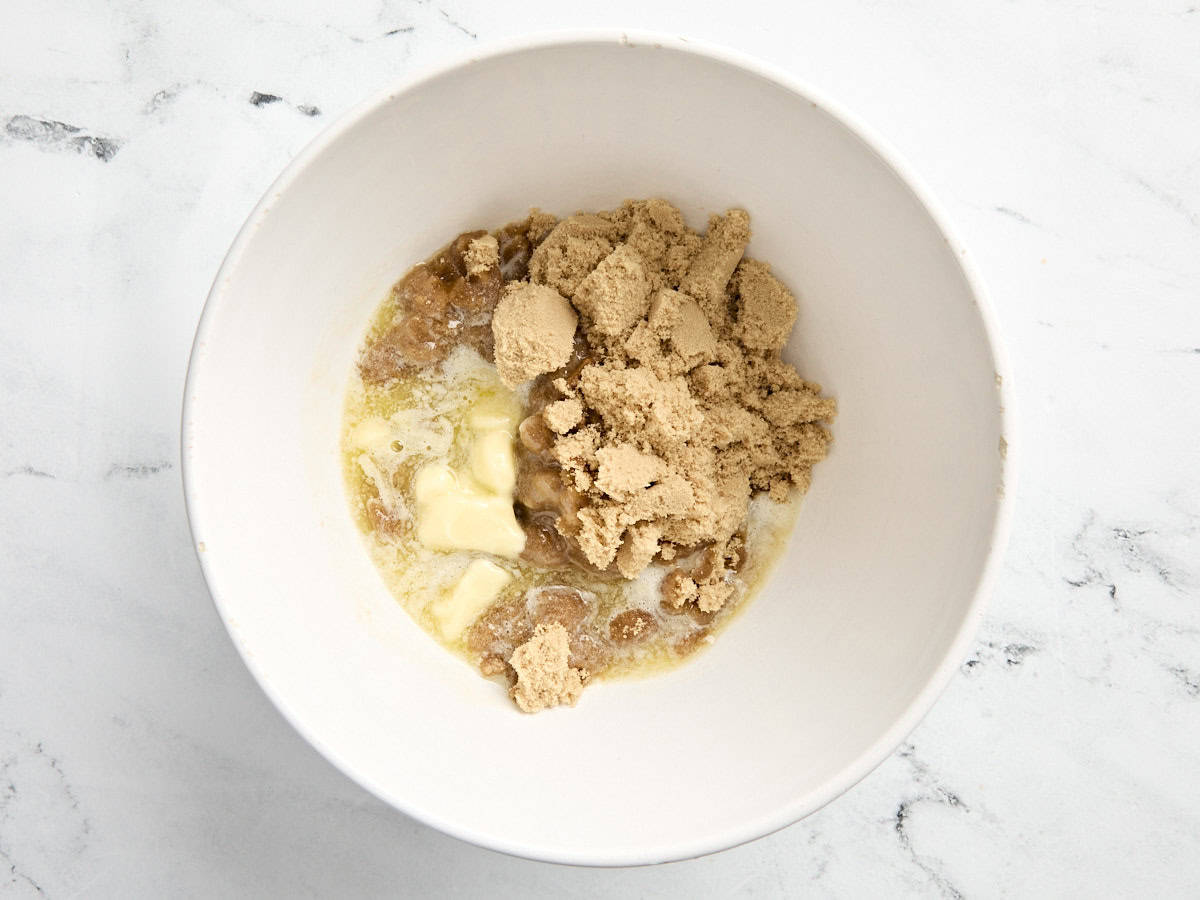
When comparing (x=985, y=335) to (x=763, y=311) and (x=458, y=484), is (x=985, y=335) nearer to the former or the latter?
(x=763, y=311)

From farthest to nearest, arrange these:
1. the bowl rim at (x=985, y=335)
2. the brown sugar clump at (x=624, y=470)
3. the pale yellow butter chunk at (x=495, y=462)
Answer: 1. the pale yellow butter chunk at (x=495, y=462)
2. the brown sugar clump at (x=624, y=470)
3. the bowl rim at (x=985, y=335)

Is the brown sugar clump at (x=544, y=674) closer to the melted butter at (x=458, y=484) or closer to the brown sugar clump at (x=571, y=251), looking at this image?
the melted butter at (x=458, y=484)

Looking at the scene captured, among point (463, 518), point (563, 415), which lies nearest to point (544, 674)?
point (463, 518)

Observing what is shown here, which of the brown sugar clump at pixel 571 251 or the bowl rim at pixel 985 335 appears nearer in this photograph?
the bowl rim at pixel 985 335

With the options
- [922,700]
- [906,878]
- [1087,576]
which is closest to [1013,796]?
[906,878]

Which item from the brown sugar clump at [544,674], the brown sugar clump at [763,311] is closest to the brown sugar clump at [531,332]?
the brown sugar clump at [763,311]

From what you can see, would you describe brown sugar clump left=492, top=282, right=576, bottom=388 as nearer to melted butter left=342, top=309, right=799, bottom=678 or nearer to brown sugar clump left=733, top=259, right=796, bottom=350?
melted butter left=342, top=309, right=799, bottom=678
